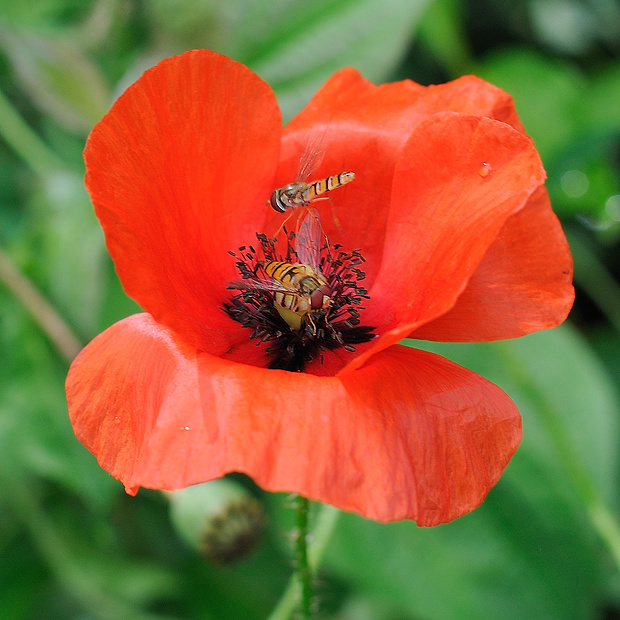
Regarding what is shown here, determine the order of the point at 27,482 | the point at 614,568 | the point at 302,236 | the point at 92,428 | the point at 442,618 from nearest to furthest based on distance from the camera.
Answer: the point at 92,428
the point at 302,236
the point at 442,618
the point at 27,482
the point at 614,568

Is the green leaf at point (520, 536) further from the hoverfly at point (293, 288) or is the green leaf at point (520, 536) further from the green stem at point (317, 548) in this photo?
the hoverfly at point (293, 288)

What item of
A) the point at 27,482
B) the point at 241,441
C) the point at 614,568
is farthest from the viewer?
the point at 614,568

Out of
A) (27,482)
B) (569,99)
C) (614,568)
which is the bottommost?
(614,568)

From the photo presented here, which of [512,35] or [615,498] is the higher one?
[512,35]

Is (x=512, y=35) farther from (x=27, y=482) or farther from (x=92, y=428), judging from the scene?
(x=92, y=428)

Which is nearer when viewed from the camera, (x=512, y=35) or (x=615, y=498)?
(x=615, y=498)

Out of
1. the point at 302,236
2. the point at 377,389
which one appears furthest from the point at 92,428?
the point at 302,236

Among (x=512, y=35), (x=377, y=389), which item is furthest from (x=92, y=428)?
(x=512, y=35)
